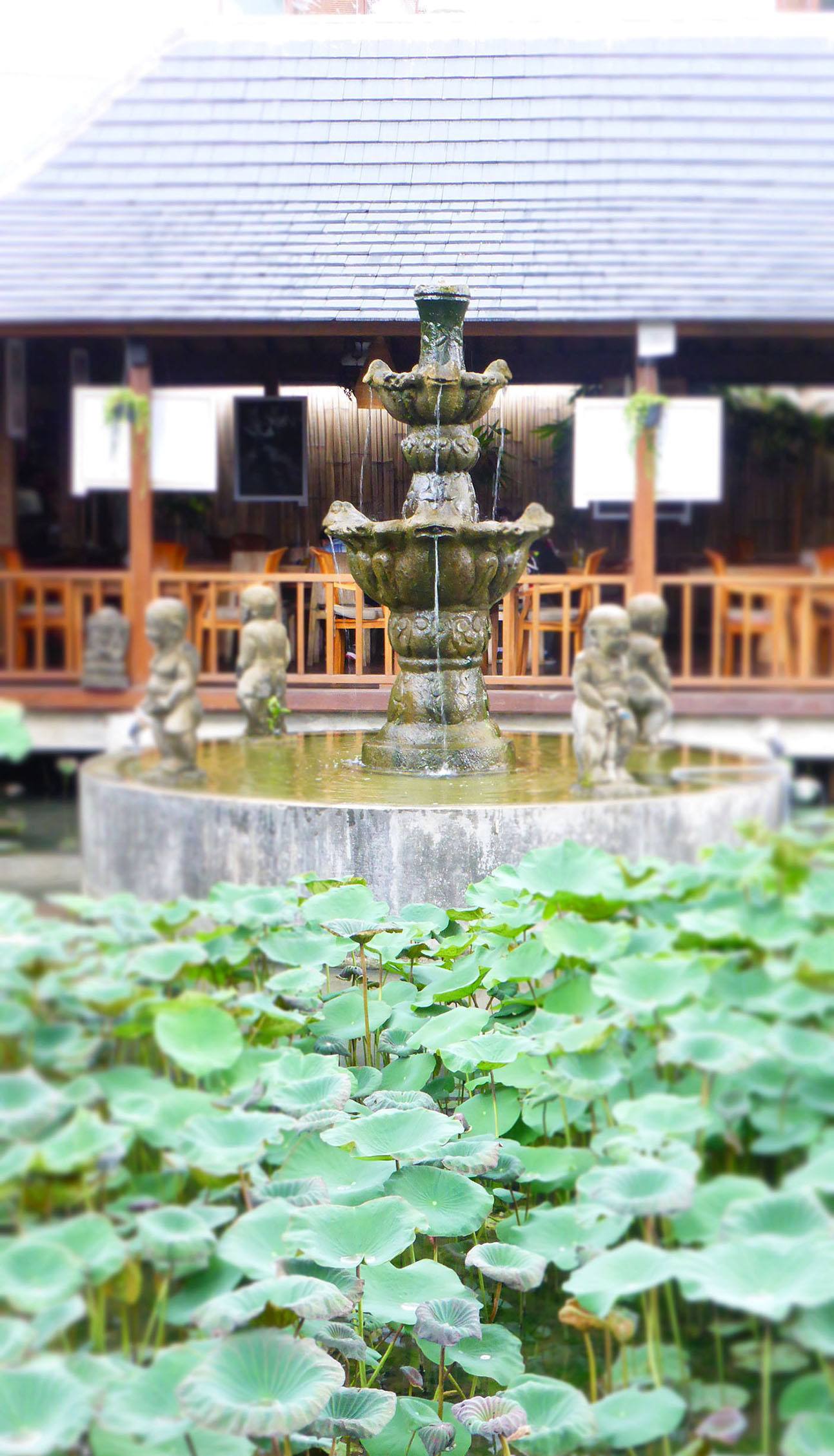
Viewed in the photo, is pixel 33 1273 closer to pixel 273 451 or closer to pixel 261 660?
pixel 273 451

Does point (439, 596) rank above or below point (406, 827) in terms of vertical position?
above

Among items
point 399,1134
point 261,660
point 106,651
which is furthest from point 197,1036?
point 261,660

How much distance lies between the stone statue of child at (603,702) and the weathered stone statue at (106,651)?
4.40 ft

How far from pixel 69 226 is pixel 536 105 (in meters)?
1.02

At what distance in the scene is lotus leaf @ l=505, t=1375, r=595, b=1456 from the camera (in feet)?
3.79

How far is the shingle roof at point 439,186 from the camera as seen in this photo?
2293 mm

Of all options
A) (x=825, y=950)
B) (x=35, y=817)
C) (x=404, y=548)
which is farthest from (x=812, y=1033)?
(x=404, y=548)

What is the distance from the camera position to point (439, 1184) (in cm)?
156

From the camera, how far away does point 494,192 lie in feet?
7.68

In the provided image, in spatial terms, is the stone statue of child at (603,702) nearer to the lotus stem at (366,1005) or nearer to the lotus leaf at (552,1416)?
the lotus stem at (366,1005)

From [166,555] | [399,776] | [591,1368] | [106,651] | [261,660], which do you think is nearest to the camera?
[591,1368]

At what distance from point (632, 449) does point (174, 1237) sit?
1.95m

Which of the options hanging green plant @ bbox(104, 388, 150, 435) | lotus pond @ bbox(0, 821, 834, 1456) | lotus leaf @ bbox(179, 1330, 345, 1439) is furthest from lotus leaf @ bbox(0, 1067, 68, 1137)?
hanging green plant @ bbox(104, 388, 150, 435)

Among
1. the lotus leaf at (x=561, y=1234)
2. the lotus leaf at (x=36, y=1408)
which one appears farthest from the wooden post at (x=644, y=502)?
the lotus leaf at (x=36, y=1408)
